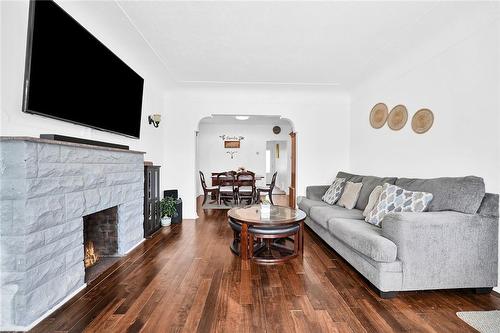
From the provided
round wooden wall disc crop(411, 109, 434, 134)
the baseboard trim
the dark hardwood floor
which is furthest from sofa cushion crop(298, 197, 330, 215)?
the baseboard trim

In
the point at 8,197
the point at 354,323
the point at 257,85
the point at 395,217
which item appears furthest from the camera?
the point at 257,85

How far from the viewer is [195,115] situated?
4.89 m

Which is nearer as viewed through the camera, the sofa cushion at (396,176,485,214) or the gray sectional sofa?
the gray sectional sofa

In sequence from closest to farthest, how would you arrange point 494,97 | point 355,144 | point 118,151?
point 494,97 → point 118,151 → point 355,144

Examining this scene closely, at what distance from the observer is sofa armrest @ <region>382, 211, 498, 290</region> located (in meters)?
2.01

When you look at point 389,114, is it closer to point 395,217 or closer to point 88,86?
point 395,217

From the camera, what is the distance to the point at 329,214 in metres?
3.15

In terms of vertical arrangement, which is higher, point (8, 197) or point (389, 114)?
point (389, 114)

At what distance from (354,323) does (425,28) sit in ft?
9.84

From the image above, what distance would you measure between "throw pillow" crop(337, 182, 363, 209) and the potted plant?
2890mm

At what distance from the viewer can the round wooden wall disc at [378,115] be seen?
391 cm

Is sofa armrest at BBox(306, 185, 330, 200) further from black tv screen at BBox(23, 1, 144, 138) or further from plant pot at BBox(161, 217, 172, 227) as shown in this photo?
black tv screen at BBox(23, 1, 144, 138)

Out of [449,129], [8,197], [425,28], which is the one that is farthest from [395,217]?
[8,197]

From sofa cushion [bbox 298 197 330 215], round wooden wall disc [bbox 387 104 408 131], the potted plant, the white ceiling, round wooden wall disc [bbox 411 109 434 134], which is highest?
the white ceiling
